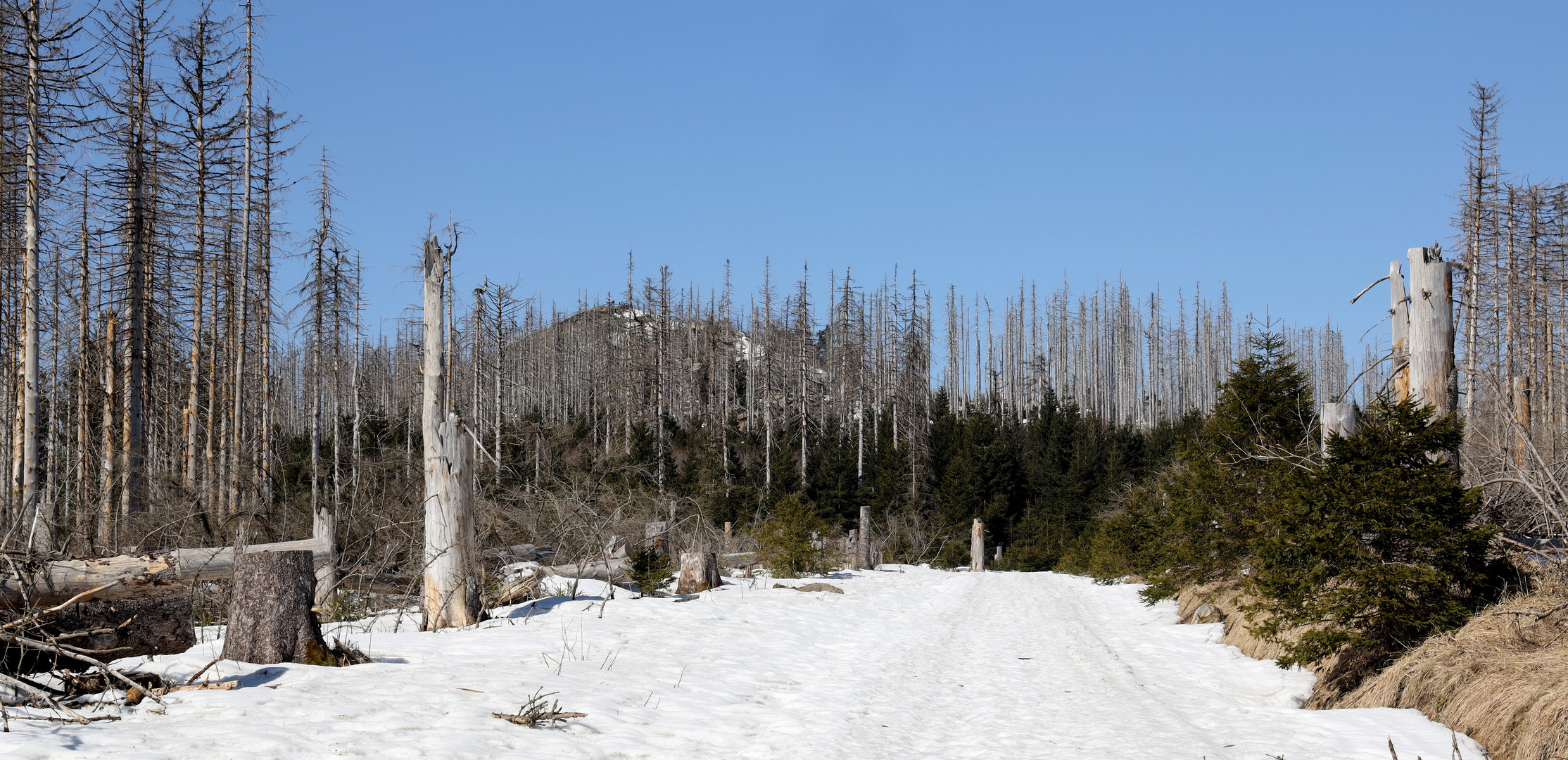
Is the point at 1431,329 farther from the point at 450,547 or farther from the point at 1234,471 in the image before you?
the point at 450,547

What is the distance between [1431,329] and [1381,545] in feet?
9.19

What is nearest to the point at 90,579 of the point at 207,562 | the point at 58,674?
the point at 58,674

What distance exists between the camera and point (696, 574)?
1419cm

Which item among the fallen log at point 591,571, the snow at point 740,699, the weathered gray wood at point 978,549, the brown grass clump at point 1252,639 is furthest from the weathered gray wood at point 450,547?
the weathered gray wood at point 978,549

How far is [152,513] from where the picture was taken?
14.2 meters

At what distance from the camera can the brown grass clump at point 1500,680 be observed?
4.99 meters

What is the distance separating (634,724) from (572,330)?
70684 mm

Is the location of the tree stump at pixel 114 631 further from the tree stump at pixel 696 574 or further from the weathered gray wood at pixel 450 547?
the tree stump at pixel 696 574

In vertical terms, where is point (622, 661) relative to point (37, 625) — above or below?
below

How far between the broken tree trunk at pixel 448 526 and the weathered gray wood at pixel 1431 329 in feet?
30.8

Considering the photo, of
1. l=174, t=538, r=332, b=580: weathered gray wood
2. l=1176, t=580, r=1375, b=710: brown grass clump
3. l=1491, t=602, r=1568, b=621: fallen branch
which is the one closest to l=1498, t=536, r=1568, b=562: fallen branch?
l=1491, t=602, r=1568, b=621: fallen branch

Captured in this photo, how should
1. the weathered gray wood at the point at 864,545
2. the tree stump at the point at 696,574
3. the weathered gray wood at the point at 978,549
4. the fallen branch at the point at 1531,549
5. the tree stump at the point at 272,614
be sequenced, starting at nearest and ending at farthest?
the tree stump at the point at 272,614, the fallen branch at the point at 1531,549, the tree stump at the point at 696,574, the weathered gray wood at the point at 864,545, the weathered gray wood at the point at 978,549

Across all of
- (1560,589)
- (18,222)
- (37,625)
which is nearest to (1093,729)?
(1560,589)

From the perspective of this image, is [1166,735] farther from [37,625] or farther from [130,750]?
[37,625]
